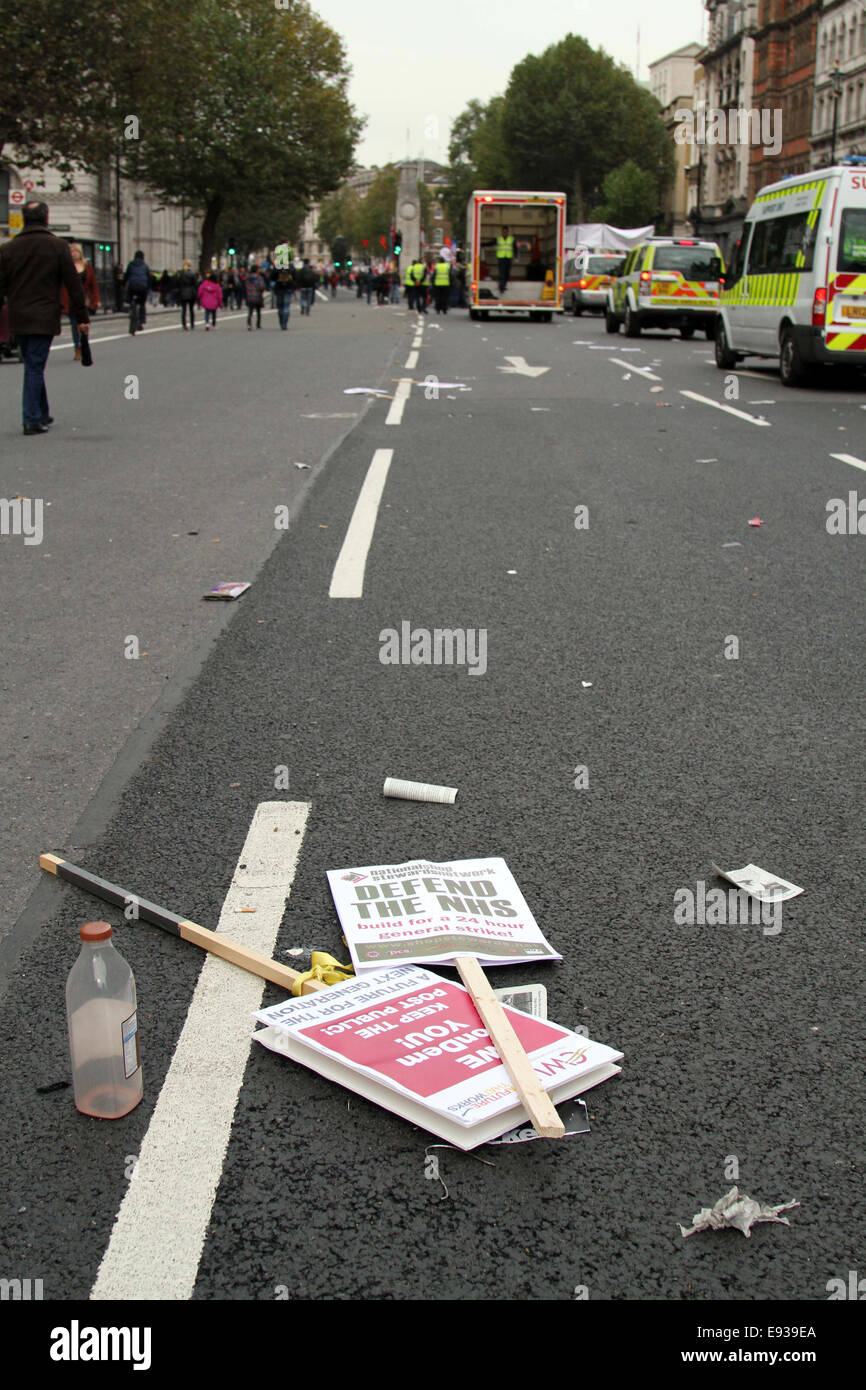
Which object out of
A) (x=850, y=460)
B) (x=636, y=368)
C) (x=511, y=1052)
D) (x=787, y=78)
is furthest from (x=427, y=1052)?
(x=787, y=78)

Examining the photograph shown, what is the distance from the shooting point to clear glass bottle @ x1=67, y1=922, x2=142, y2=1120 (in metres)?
2.74

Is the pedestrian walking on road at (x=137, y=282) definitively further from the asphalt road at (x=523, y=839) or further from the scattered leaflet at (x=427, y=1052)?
the scattered leaflet at (x=427, y=1052)

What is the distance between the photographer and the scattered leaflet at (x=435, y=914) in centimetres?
338

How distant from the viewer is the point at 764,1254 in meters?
2.39

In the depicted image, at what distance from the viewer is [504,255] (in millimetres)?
41094

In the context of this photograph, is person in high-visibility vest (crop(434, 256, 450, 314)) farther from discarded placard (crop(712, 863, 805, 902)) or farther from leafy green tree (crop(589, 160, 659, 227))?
leafy green tree (crop(589, 160, 659, 227))

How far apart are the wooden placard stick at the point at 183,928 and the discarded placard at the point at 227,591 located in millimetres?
3328

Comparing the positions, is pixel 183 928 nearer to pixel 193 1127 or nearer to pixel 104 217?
pixel 193 1127

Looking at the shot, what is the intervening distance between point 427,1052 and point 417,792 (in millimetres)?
1539

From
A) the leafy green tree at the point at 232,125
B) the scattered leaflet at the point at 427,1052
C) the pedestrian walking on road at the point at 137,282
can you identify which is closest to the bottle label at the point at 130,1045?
the scattered leaflet at the point at 427,1052

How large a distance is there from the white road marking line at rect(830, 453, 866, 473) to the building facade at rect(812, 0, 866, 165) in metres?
64.8

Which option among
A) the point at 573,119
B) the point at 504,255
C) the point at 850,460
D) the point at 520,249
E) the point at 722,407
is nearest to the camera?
the point at 850,460

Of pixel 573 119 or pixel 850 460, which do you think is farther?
pixel 573 119

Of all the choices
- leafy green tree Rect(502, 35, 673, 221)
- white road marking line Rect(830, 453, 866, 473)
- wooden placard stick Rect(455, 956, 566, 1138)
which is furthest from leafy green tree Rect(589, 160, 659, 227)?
wooden placard stick Rect(455, 956, 566, 1138)
